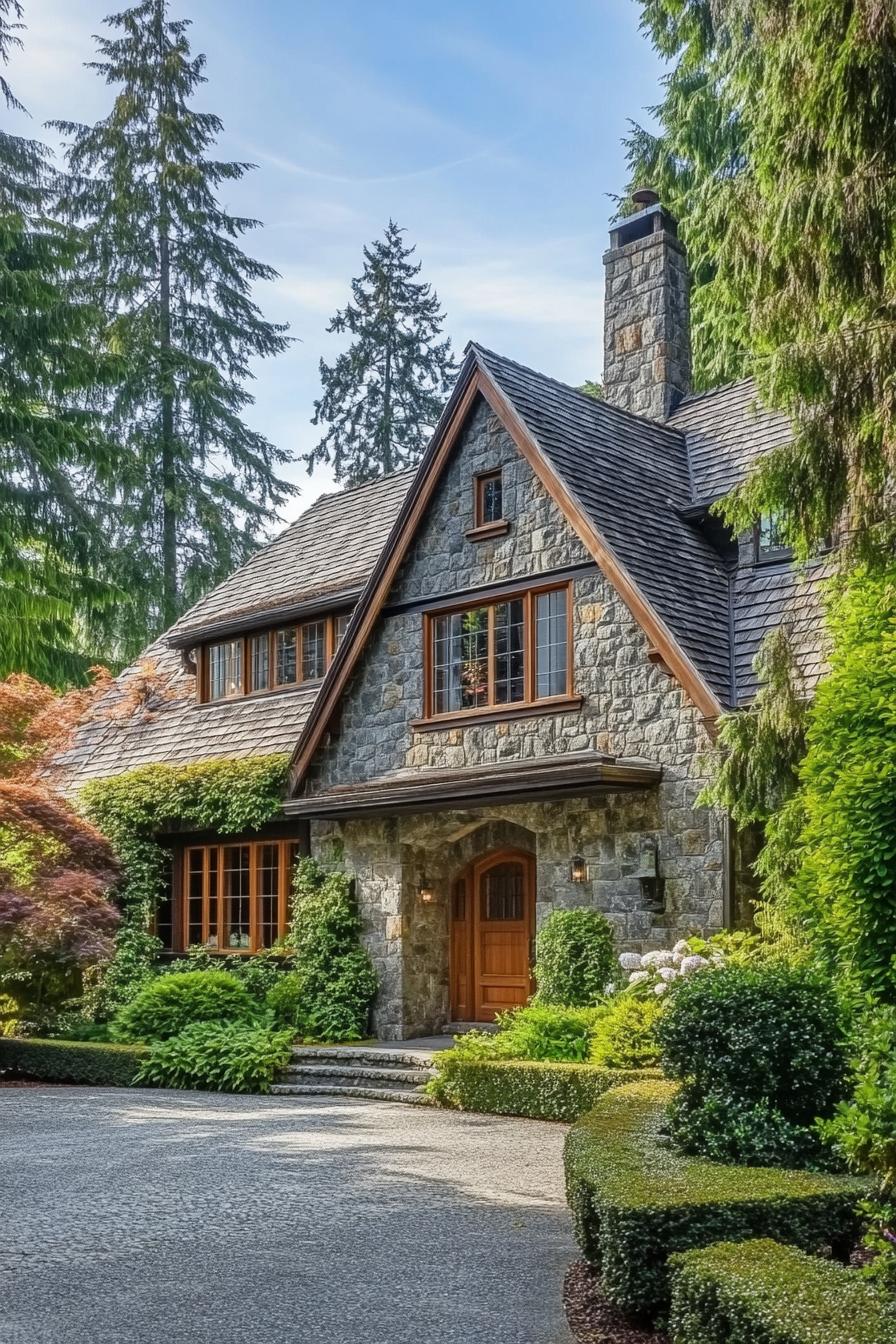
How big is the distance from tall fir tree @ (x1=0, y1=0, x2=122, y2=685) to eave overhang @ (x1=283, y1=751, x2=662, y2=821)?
347 centimetres

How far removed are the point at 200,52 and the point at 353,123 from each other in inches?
861

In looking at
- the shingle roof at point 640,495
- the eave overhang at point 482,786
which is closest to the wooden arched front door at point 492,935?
the eave overhang at point 482,786

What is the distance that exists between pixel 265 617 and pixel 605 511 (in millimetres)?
5796

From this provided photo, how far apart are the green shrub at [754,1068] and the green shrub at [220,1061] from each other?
762cm

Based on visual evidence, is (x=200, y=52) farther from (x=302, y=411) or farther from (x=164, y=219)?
(x=302, y=411)

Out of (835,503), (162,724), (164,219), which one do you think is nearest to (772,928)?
(835,503)

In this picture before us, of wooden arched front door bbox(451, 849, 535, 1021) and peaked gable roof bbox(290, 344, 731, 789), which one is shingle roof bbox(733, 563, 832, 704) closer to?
peaked gable roof bbox(290, 344, 731, 789)

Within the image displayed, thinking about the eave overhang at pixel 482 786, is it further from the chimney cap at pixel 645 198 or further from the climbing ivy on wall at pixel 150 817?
the chimney cap at pixel 645 198

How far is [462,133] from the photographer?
1077 cm

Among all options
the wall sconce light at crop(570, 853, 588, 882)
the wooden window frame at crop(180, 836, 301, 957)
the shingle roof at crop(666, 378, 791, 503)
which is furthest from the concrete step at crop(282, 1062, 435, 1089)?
the shingle roof at crop(666, 378, 791, 503)

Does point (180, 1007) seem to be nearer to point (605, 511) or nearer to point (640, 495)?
point (605, 511)

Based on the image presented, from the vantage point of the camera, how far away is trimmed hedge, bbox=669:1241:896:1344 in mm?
3850

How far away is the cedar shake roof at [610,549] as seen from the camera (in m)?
13.2

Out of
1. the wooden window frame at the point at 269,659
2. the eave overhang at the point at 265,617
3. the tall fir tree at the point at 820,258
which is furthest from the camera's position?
the wooden window frame at the point at 269,659
